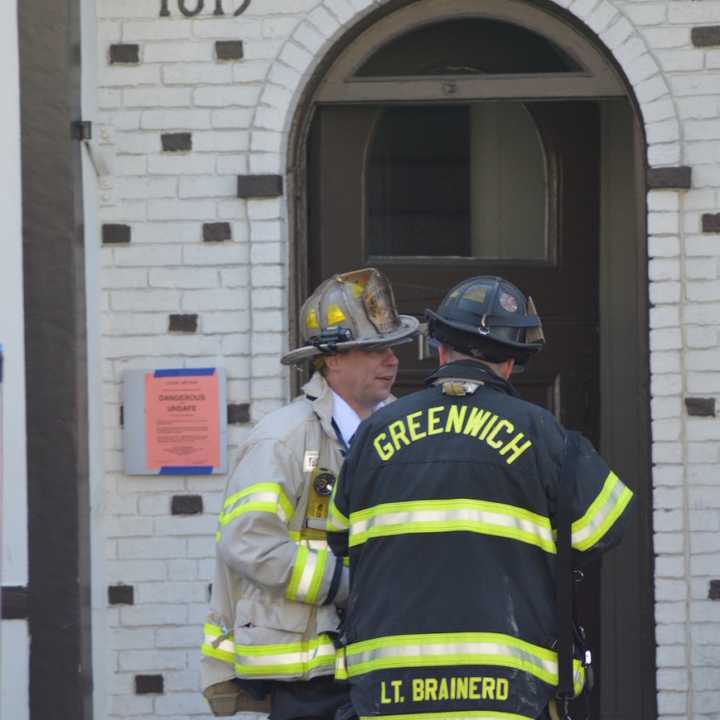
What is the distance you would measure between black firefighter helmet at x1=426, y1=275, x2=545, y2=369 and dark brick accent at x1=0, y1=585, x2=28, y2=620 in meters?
2.70

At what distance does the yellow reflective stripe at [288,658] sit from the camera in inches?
180

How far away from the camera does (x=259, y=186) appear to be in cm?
654

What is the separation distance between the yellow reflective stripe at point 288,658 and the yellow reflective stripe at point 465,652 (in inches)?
18.6

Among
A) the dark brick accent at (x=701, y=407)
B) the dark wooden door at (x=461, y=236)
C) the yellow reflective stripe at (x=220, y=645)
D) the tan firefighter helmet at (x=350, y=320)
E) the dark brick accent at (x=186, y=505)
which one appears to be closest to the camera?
the yellow reflective stripe at (x=220, y=645)

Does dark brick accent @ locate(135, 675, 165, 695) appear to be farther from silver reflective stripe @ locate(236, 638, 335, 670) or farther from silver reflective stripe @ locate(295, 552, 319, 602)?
silver reflective stripe @ locate(295, 552, 319, 602)

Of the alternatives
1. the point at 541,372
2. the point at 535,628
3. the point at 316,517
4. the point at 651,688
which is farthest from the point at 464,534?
the point at 541,372

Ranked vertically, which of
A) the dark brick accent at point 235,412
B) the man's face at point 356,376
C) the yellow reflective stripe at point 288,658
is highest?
the man's face at point 356,376

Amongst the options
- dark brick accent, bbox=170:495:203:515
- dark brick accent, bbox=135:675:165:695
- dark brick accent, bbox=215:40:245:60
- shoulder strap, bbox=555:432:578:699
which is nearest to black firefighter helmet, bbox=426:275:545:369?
shoulder strap, bbox=555:432:578:699

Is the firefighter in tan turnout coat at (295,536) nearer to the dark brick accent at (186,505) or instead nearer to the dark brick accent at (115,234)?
the dark brick accent at (186,505)

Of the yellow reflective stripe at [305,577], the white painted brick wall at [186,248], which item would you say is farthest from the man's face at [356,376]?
the white painted brick wall at [186,248]

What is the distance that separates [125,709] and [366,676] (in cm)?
270

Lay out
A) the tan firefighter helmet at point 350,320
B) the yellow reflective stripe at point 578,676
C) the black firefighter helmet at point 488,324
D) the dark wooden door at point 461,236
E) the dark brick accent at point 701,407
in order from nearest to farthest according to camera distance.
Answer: the yellow reflective stripe at point 578,676 → the black firefighter helmet at point 488,324 → the tan firefighter helmet at point 350,320 → the dark brick accent at point 701,407 → the dark wooden door at point 461,236

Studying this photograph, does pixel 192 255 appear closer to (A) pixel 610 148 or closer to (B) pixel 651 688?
(A) pixel 610 148

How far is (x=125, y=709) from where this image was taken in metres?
6.62
